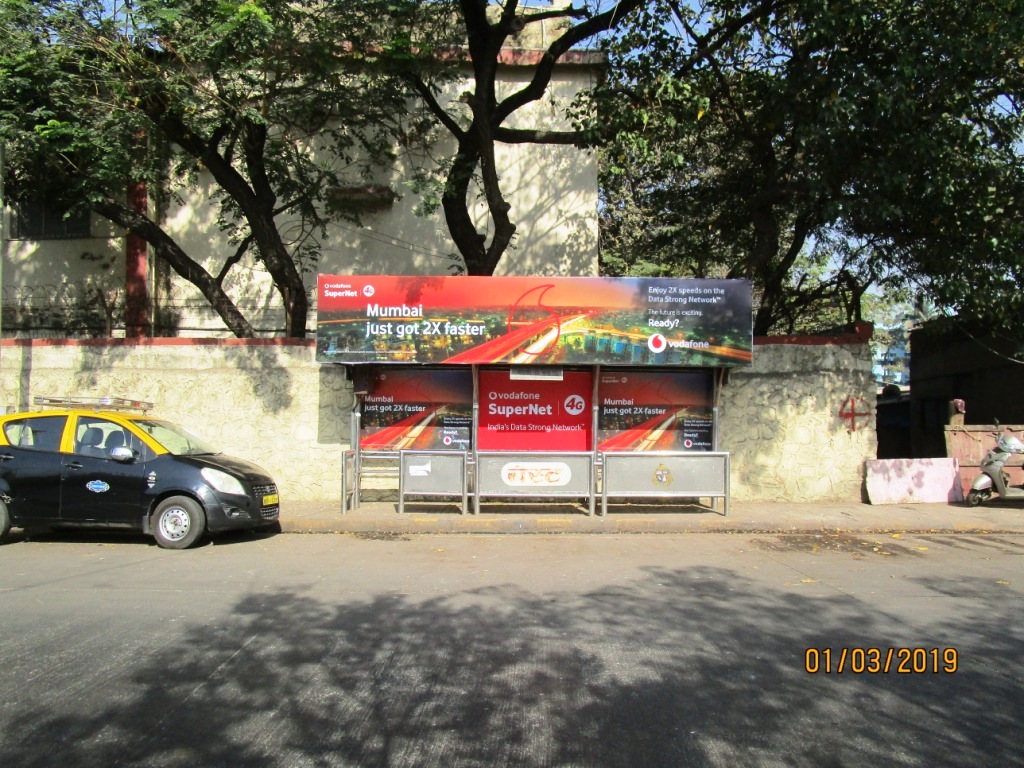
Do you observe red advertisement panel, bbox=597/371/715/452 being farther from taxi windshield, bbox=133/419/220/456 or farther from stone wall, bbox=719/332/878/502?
taxi windshield, bbox=133/419/220/456

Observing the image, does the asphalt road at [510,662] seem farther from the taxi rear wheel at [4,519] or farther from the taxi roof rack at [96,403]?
the taxi roof rack at [96,403]

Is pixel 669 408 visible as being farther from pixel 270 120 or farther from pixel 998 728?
pixel 998 728

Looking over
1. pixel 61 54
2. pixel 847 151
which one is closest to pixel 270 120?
pixel 61 54

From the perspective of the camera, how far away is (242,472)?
10.2 metres

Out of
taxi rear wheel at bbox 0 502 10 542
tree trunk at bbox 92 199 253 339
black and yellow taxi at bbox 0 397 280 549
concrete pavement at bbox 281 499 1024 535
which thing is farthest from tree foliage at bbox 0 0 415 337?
taxi rear wheel at bbox 0 502 10 542

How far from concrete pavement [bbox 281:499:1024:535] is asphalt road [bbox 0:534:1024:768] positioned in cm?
246

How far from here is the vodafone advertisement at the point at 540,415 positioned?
13484mm

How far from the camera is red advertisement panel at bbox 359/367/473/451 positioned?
13.4 meters

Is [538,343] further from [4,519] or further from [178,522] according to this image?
[4,519]

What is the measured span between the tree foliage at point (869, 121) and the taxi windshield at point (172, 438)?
24.2 ft

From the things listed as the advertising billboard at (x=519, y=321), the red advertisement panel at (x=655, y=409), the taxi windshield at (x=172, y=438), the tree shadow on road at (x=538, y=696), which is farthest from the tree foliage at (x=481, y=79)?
the tree shadow on road at (x=538, y=696)

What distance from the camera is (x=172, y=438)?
10469 mm

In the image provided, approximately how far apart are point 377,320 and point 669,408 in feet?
16.7
